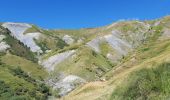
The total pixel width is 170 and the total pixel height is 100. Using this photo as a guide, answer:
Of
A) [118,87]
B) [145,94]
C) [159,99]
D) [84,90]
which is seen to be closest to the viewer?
[159,99]

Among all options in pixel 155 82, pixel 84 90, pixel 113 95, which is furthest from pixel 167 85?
pixel 84 90

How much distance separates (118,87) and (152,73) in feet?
23.0

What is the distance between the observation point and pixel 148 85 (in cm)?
6034

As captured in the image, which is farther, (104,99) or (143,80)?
(104,99)

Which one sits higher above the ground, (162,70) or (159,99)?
(162,70)

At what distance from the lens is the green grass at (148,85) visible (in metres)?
58.9

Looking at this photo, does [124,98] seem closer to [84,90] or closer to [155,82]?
[155,82]

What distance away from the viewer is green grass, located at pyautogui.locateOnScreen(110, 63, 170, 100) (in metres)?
58.9

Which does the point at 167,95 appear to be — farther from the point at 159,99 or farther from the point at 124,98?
the point at 124,98

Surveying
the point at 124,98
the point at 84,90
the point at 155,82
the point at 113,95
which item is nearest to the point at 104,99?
the point at 113,95

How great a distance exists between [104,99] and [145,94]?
11.5 metres

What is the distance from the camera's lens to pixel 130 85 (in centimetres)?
6312

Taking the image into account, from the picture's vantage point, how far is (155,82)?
199ft

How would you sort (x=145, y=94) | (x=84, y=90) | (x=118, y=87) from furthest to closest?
(x=84, y=90), (x=118, y=87), (x=145, y=94)
